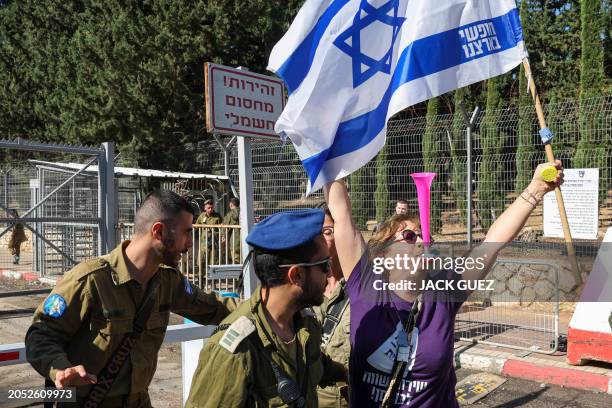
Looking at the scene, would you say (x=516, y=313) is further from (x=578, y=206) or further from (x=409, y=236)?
(x=409, y=236)

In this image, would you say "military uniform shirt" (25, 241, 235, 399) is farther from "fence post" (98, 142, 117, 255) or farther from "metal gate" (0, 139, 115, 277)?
"metal gate" (0, 139, 115, 277)

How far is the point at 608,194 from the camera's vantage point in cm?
849

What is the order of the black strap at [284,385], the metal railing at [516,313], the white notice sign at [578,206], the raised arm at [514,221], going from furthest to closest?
the white notice sign at [578,206]
the metal railing at [516,313]
the raised arm at [514,221]
the black strap at [284,385]

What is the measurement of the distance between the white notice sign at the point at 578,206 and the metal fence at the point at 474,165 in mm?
543

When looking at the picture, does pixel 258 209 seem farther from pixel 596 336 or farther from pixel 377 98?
pixel 377 98

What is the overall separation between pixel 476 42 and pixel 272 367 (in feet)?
7.31

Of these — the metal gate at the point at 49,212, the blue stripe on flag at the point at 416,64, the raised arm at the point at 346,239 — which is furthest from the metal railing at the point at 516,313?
the metal gate at the point at 49,212

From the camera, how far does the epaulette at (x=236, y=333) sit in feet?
6.19

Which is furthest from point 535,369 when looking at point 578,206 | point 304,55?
point 304,55

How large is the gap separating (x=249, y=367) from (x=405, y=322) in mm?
758

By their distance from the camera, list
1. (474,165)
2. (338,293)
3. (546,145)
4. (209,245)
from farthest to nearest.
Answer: (209,245), (474,165), (338,293), (546,145)

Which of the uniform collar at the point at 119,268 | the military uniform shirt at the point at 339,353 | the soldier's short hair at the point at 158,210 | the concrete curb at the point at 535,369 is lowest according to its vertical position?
the concrete curb at the point at 535,369

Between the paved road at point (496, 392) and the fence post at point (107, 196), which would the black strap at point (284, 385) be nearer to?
the paved road at point (496, 392)

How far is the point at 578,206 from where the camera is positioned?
7926mm
